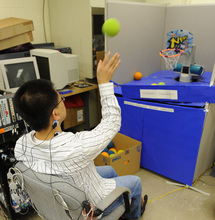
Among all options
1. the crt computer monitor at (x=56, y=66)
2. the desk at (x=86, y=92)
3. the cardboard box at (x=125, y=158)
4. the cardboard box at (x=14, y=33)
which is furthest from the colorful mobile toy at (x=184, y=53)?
the cardboard box at (x=14, y=33)

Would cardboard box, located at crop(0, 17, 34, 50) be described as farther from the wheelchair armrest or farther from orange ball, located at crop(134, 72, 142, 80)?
the wheelchair armrest

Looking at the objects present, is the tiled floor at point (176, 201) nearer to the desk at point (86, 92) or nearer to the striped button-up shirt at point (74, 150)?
the striped button-up shirt at point (74, 150)

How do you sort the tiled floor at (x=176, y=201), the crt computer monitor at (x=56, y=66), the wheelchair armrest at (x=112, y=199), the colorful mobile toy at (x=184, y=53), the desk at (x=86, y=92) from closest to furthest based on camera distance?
1. the wheelchair armrest at (x=112, y=199)
2. the tiled floor at (x=176, y=201)
3. the colorful mobile toy at (x=184, y=53)
4. the crt computer monitor at (x=56, y=66)
5. the desk at (x=86, y=92)

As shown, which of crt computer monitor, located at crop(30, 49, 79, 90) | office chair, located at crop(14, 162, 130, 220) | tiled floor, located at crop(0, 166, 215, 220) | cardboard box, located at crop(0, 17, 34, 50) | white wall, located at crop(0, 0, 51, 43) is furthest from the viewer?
white wall, located at crop(0, 0, 51, 43)

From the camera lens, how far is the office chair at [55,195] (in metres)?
0.89

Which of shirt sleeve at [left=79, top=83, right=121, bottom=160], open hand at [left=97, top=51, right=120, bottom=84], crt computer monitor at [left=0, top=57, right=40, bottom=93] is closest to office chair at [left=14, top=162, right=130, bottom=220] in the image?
shirt sleeve at [left=79, top=83, right=121, bottom=160]

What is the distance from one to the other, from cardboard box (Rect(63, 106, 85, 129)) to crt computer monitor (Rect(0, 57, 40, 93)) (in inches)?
27.8

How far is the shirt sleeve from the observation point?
3.41 feet

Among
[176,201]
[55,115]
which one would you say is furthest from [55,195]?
[176,201]

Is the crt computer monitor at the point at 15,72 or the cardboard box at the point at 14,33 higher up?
the cardboard box at the point at 14,33

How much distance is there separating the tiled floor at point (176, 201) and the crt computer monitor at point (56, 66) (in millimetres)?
1362

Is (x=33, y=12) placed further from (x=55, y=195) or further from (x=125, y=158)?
(x=55, y=195)

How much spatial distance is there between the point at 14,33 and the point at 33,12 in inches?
37.0

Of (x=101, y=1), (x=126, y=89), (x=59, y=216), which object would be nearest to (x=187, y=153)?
(x=126, y=89)
